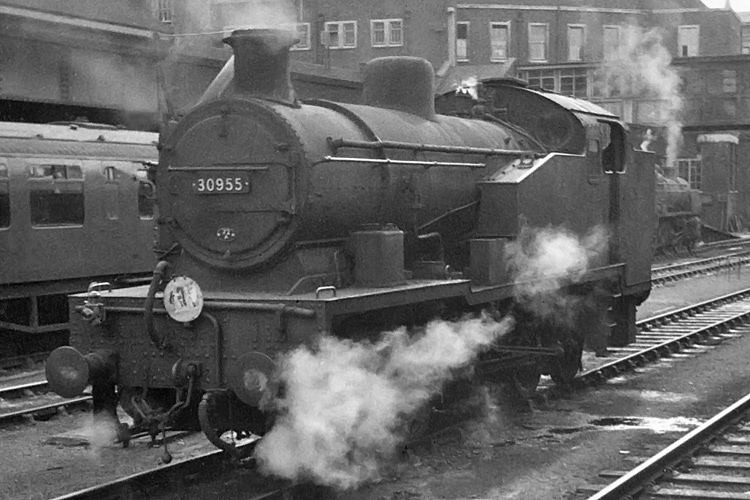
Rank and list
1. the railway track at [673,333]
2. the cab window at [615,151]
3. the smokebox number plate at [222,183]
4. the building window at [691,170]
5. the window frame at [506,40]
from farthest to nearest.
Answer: the window frame at [506,40]
the building window at [691,170]
the railway track at [673,333]
the cab window at [615,151]
the smokebox number plate at [222,183]

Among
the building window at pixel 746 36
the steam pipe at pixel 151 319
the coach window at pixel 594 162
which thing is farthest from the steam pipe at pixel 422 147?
the building window at pixel 746 36

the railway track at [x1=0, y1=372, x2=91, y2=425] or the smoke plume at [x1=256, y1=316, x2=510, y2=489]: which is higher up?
the smoke plume at [x1=256, y1=316, x2=510, y2=489]

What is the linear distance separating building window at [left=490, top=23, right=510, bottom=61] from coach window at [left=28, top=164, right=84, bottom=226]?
3327 centimetres

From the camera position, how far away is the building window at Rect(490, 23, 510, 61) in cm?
4406

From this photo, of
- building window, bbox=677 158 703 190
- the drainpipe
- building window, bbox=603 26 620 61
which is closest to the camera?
building window, bbox=677 158 703 190

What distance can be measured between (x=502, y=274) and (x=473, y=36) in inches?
1445

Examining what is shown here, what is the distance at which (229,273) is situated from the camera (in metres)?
6.84

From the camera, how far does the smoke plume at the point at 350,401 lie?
20.2 feet

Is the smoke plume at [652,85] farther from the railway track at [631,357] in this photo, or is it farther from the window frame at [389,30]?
the railway track at [631,357]

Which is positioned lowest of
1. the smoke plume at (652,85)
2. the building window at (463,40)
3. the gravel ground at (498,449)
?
the gravel ground at (498,449)

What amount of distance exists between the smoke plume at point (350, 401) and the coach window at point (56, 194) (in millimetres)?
6279

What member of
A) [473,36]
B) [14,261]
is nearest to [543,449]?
[14,261]

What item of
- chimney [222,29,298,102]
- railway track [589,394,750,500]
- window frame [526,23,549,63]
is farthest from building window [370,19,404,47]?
chimney [222,29,298,102]

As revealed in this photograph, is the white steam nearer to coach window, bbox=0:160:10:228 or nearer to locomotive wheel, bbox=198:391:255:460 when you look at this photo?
locomotive wheel, bbox=198:391:255:460
